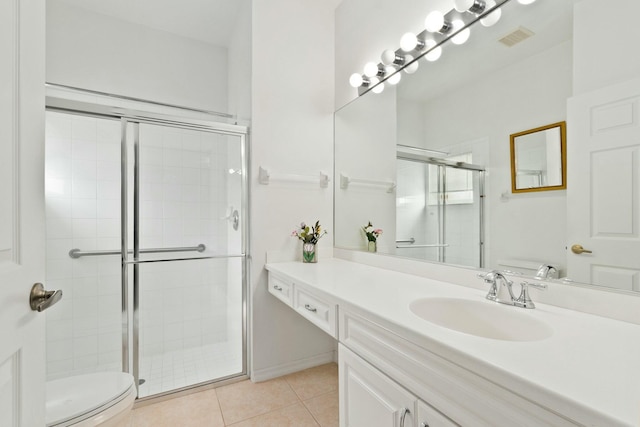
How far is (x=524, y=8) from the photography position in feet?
3.82

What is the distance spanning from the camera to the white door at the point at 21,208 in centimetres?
59

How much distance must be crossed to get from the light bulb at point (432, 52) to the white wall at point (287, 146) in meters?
0.88

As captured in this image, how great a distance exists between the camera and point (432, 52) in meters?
1.55

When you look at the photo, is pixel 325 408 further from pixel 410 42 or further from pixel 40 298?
pixel 410 42

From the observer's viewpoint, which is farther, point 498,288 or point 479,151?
point 479,151

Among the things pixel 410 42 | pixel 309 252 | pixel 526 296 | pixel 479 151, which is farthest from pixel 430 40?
pixel 309 252

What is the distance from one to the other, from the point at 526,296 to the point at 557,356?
0.41 m

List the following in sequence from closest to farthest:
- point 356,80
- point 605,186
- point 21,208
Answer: point 21,208 → point 605,186 → point 356,80

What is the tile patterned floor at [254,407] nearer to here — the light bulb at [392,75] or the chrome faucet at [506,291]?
the chrome faucet at [506,291]

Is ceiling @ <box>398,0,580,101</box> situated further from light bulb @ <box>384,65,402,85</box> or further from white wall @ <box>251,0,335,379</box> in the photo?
white wall @ <box>251,0,335,379</box>

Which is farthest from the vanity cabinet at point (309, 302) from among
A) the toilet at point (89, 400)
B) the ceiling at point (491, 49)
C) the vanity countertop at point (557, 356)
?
the ceiling at point (491, 49)

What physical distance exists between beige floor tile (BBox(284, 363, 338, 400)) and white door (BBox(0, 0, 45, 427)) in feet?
4.52

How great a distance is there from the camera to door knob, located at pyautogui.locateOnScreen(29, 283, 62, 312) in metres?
0.68

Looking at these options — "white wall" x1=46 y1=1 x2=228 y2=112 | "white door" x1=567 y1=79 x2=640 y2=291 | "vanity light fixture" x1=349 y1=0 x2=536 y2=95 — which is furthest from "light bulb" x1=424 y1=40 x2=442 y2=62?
"white wall" x1=46 y1=1 x2=228 y2=112
